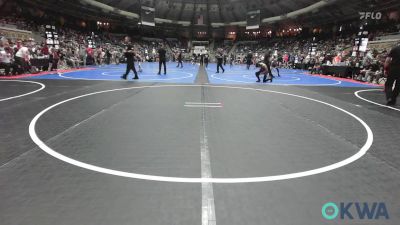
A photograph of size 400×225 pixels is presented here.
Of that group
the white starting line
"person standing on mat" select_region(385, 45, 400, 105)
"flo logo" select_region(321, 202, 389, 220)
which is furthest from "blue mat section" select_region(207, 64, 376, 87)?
"flo logo" select_region(321, 202, 389, 220)

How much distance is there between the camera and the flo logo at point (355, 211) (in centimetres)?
282

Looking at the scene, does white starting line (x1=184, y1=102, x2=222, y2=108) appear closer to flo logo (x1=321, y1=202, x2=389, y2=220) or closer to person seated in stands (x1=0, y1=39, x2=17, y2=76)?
flo logo (x1=321, y1=202, x2=389, y2=220)

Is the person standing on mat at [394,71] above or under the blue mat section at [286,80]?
above

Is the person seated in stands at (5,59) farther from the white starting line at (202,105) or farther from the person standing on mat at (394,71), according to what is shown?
the person standing on mat at (394,71)

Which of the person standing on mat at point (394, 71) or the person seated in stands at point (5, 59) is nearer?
the person standing on mat at point (394, 71)

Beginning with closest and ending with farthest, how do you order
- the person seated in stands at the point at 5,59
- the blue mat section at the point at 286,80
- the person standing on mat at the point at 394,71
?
the person standing on mat at the point at 394,71
the person seated in stands at the point at 5,59
the blue mat section at the point at 286,80

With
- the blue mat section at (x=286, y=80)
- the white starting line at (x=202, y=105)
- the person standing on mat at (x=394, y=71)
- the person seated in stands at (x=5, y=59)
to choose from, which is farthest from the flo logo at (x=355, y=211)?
the person seated in stands at (x=5, y=59)

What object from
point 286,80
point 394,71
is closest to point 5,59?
point 286,80

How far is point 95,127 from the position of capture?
574cm

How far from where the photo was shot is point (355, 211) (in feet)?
9.59

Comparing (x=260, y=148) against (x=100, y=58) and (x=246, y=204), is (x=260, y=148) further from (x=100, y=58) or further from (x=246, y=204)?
(x=100, y=58)

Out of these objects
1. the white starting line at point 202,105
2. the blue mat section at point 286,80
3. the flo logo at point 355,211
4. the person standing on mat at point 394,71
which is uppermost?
the person standing on mat at point 394,71

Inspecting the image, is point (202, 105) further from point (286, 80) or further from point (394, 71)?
point (286, 80)

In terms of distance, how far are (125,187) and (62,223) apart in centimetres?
81
